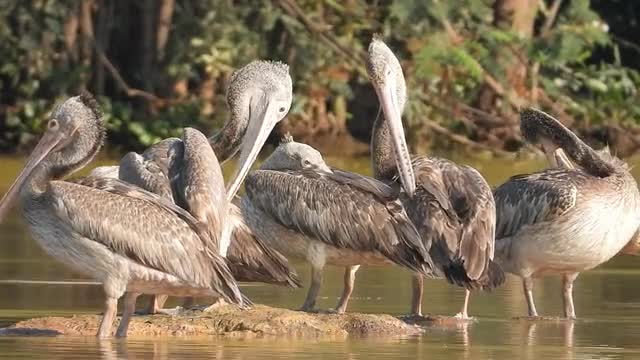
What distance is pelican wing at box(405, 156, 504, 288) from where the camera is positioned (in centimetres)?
1270

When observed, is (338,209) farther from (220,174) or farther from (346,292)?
(220,174)

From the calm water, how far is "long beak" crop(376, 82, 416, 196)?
0.82 metres

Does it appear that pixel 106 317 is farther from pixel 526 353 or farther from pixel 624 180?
pixel 624 180

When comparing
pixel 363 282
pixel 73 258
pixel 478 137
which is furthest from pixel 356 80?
pixel 73 258

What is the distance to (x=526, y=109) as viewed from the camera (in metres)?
15.0

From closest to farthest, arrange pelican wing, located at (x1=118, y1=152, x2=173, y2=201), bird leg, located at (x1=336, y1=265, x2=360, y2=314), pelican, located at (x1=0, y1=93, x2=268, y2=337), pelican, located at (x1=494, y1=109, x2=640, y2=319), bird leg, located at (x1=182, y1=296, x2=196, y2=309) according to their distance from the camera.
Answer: pelican, located at (x1=0, y1=93, x2=268, y2=337), pelican wing, located at (x1=118, y1=152, x2=173, y2=201), bird leg, located at (x1=336, y1=265, x2=360, y2=314), pelican, located at (x1=494, y1=109, x2=640, y2=319), bird leg, located at (x1=182, y1=296, x2=196, y2=309)

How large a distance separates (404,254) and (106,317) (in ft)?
6.74

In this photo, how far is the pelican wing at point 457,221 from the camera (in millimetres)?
12695

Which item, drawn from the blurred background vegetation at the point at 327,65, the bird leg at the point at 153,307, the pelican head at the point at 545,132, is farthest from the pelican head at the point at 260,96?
the blurred background vegetation at the point at 327,65

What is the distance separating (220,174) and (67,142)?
873 mm

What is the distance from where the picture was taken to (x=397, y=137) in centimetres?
1347

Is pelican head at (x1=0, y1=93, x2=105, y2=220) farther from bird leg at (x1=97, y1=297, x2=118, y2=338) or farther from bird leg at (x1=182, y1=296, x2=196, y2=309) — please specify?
bird leg at (x1=182, y1=296, x2=196, y2=309)

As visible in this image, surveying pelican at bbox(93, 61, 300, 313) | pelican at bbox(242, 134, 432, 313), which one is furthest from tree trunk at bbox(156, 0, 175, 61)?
Answer: pelican at bbox(242, 134, 432, 313)

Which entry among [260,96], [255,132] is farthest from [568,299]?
[260,96]
